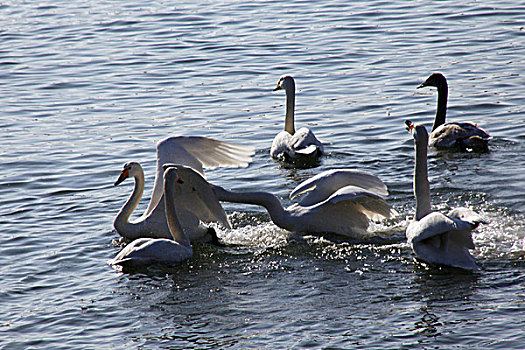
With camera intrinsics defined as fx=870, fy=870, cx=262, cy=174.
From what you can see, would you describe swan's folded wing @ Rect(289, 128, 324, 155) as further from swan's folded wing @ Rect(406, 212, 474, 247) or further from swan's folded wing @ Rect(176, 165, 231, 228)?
swan's folded wing @ Rect(406, 212, 474, 247)

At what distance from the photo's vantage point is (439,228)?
7992 millimetres

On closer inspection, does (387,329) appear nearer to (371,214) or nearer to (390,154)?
(371,214)

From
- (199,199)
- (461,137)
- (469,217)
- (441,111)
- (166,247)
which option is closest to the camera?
(469,217)

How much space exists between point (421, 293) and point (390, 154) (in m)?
4.66

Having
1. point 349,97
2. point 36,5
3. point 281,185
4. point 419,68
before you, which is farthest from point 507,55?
point 36,5

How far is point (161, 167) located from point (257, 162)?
2.87 meters

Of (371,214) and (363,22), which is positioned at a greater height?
(363,22)

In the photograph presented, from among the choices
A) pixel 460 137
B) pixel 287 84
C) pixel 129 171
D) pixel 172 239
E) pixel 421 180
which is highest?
pixel 287 84

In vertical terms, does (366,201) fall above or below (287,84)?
below

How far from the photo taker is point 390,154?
479 inches

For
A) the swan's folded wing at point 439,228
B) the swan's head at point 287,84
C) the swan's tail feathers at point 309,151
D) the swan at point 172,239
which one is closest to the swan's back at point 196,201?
the swan at point 172,239

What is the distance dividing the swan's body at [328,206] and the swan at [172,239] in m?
0.42

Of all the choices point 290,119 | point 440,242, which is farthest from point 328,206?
point 290,119

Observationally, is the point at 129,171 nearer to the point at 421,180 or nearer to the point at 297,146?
the point at 297,146
